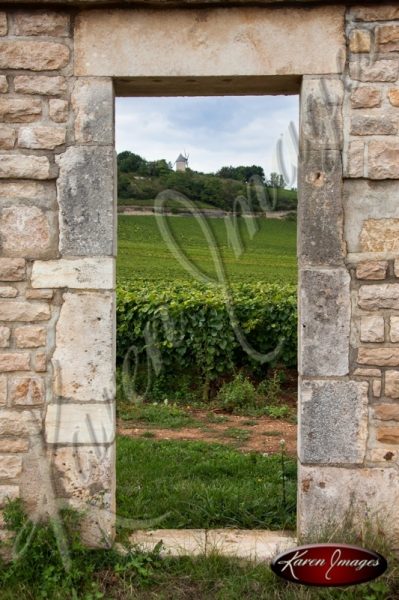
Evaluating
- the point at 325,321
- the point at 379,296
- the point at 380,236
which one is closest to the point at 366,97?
the point at 380,236

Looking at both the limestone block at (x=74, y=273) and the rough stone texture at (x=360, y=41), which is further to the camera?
the limestone block at (x=74, y=273)

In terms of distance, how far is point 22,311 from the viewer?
3566mm

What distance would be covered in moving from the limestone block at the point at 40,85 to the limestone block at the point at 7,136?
8.0 inches

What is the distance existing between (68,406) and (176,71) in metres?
1.86

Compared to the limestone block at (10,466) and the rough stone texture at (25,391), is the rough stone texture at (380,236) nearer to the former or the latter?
the rough stone texture at (25,391)

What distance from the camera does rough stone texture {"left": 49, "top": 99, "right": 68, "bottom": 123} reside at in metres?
3.54

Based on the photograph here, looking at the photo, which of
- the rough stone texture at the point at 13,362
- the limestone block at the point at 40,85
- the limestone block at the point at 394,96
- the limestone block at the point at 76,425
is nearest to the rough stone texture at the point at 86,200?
the limestone block at the point at 40,85

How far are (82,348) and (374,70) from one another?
2114mm

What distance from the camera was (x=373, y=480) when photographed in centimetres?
354

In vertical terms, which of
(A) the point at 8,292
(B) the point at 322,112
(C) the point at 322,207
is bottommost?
(A) the point at 8,292

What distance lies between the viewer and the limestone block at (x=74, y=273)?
3.58 meters

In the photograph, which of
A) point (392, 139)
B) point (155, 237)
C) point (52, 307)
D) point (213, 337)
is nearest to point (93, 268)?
point (52, 307)

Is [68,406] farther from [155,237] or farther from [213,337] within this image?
[155,237]

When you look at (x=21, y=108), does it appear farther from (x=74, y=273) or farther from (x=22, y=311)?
(x=22, y=311)
